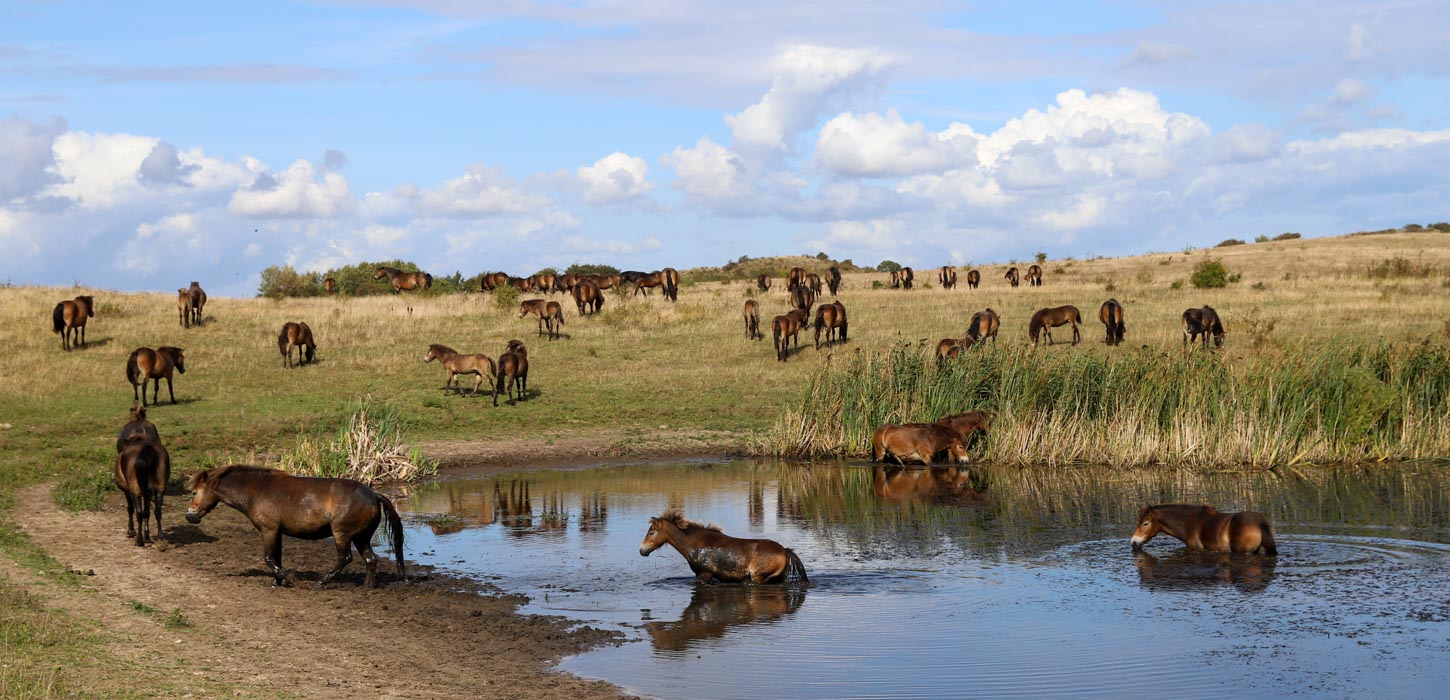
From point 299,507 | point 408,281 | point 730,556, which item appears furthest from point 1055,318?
point 408,281

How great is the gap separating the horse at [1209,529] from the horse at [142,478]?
944 cm

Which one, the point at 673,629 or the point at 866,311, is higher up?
the point at 866,311

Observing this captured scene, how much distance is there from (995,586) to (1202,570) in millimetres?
2027

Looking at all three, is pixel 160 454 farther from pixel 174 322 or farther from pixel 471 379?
pixel 174 322

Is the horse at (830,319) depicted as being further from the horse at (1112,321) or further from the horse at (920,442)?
the horse at (920,442)

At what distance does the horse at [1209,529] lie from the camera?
1175 centimetres

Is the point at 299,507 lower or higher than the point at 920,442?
higher

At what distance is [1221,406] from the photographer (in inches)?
723

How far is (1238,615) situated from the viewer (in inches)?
388

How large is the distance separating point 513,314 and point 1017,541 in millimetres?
25531

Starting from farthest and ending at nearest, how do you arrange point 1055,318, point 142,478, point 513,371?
1. point 1055,318
2. point 513,371
3. point 142,478

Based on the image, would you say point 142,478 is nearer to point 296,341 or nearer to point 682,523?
point 682,523

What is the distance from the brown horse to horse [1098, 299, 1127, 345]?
1365cm

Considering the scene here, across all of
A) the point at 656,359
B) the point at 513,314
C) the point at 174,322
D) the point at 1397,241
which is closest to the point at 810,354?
the point at 656,359
